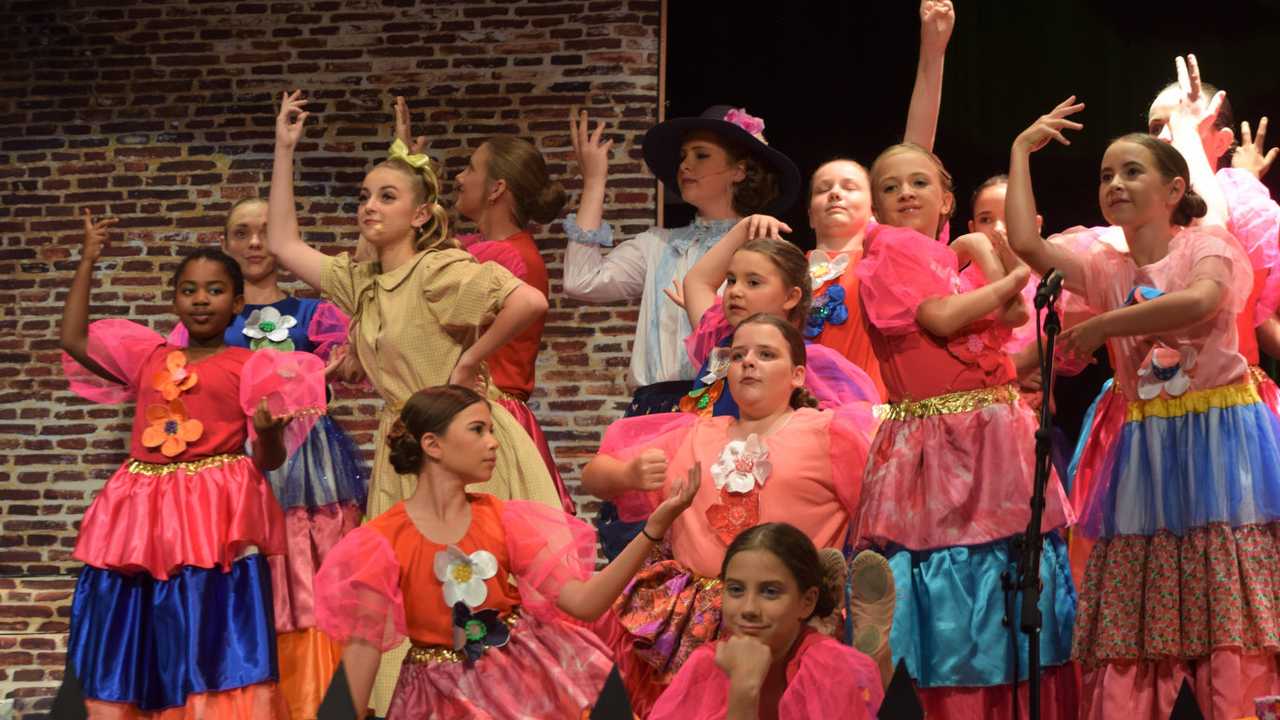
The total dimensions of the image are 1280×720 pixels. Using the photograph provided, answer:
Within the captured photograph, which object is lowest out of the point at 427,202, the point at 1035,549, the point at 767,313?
the point at 1035,549

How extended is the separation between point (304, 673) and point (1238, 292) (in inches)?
123

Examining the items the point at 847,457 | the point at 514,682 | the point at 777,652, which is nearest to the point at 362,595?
the point at 514,682

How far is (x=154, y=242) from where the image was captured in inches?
297

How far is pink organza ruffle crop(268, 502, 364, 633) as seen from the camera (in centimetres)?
540

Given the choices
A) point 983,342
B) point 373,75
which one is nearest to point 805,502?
point 983,342

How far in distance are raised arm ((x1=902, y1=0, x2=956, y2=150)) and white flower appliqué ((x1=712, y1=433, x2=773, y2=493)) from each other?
4.33 ft

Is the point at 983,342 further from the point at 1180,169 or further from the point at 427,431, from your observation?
the point at 427,431

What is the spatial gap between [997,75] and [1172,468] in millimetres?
2845

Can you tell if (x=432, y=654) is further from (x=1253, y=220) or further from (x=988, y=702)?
(x=1253, y=220)

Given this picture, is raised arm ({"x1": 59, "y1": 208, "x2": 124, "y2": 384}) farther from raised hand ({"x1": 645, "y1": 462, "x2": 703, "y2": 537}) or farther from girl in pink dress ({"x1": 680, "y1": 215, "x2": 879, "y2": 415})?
raised hand ({"x1": 645, "y1": 462, "x2": 703, "y2": 537})

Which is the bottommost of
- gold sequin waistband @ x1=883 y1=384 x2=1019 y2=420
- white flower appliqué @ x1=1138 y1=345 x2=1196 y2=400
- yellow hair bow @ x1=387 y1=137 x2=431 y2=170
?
gold sequin waistband @ x1=883 y1=384 x2=1019 y2=420

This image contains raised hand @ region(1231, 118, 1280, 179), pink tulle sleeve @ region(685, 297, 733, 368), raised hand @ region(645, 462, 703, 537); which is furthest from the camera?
raised hand @ region(1231, 118, 1280, 179)

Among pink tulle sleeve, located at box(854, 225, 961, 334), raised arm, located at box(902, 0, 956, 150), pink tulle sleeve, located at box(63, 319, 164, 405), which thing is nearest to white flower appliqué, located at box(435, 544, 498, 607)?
pink tulle sleeve, located at box(854, 225, 961, 334)

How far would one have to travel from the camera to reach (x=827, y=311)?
491 cm
